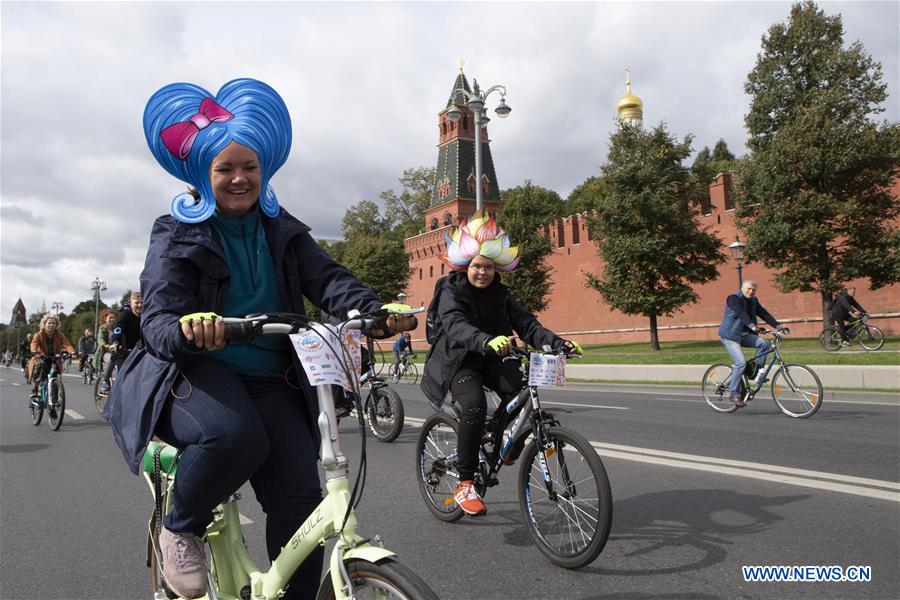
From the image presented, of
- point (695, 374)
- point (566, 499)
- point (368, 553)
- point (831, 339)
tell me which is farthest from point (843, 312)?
point (368, 553)

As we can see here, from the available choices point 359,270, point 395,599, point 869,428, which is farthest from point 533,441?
point 359,270

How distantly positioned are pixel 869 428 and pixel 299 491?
8.30m

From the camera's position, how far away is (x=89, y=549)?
4.32 meters

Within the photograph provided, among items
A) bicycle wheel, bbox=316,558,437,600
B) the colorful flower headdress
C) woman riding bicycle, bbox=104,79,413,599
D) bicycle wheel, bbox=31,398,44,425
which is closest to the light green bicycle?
bicycle wheel, bbox=316,558,437,600

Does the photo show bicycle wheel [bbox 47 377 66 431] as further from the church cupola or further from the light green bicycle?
the church cupola

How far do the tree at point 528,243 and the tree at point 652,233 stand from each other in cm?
537

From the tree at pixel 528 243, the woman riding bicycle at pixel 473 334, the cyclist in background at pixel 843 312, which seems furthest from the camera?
the tree at pixel 528 243

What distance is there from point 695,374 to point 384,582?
16454 millimetres

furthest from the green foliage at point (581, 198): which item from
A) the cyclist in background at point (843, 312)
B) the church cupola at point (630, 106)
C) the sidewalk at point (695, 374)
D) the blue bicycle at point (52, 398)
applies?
the blue bicycle at point (52, 398)

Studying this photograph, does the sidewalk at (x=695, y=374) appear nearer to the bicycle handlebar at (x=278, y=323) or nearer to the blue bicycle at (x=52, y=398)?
the blue bicycle at (x=52, y=398)

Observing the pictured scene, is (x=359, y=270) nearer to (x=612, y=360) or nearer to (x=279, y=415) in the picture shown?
(x=612, y=360)

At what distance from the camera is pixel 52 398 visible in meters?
11.2

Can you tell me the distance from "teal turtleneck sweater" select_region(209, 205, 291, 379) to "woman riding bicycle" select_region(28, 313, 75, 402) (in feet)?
34.0

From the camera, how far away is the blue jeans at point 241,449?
7.43 feet
